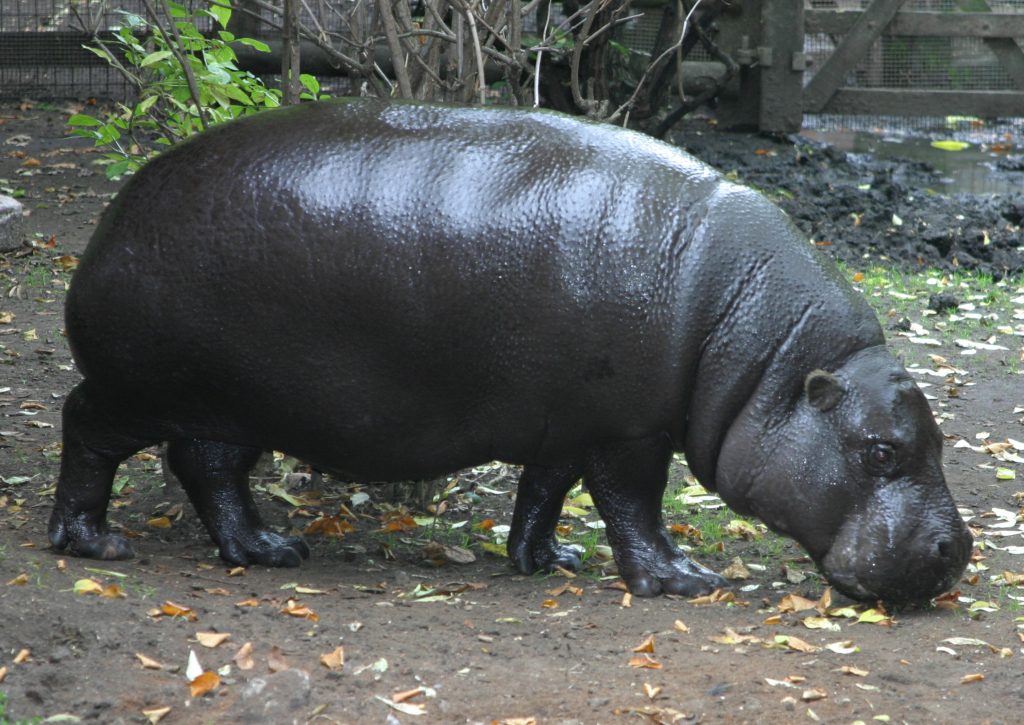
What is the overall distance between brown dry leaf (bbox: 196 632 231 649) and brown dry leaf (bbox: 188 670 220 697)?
226mm

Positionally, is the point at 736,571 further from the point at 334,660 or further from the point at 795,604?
the point at 334,660

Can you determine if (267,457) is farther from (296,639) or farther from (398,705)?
(398,705)

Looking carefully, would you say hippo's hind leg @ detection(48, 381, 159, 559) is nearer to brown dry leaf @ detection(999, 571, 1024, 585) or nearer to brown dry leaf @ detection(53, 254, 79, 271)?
brown dry leaf @ detection(999, 571, 1024, 585)

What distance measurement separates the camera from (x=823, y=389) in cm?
465

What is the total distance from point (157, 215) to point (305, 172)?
543mm

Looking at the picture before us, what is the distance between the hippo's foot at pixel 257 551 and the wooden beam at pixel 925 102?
427 inches

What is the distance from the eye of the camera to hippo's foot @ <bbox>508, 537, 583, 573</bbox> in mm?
5293

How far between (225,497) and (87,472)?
51 cm

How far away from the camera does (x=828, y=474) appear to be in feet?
15.3

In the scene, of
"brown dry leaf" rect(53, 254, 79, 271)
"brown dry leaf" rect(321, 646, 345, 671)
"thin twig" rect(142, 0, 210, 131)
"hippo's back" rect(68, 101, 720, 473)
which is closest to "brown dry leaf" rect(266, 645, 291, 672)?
"brown dry leaf" rect(321, 646, 345, 671)

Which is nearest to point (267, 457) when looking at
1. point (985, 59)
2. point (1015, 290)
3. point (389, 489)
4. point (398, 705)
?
point (389, 489)

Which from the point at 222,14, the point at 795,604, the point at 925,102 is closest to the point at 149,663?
the point at 795,604

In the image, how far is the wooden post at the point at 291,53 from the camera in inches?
219

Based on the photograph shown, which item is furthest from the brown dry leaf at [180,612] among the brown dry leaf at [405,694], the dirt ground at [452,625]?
the brown dry leaf at [405,694]
